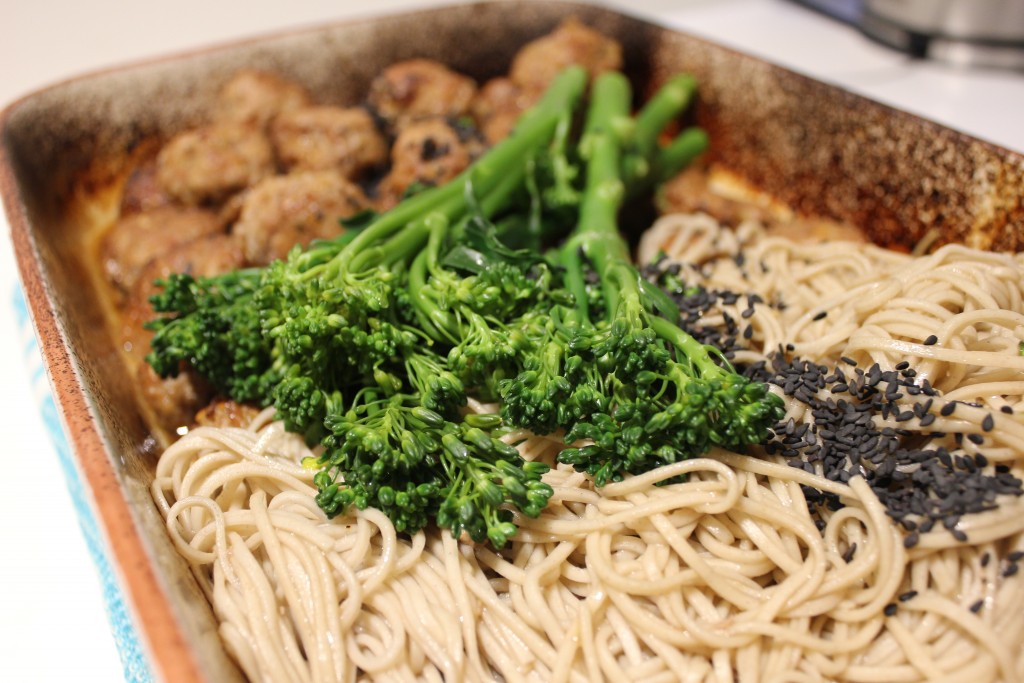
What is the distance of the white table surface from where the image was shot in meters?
2.48

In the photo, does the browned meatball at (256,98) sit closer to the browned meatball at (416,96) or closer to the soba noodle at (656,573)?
the browned meatball at (416,96)

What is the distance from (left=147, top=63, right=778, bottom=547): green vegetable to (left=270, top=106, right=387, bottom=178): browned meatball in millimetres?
665

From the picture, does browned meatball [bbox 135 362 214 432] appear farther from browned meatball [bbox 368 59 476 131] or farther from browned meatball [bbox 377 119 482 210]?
browned meatball [bbox 368 59 476 131]

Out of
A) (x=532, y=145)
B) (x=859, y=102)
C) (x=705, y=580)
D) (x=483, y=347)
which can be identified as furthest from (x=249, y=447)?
(x=859, y=102)

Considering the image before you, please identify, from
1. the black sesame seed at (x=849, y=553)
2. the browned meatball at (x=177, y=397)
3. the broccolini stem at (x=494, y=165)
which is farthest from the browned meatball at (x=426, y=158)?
the black sesame seed at (x=849, y=553)

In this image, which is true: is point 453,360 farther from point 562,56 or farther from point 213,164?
point 562,56

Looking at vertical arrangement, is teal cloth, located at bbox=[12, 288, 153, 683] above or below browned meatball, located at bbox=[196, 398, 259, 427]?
below

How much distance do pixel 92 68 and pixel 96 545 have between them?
4599 millimetres

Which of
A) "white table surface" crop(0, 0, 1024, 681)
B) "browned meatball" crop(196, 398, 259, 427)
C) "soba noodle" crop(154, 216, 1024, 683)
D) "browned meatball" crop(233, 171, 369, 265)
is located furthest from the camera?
"browned meatball" crop(233, 171, 369, 265)

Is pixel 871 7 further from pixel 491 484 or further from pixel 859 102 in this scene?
pixel 491 484

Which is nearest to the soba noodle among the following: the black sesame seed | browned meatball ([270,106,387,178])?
the black sesame seed

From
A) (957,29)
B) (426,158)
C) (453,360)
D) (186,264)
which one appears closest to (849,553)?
(453,360)

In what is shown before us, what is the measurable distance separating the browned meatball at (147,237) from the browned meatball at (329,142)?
0.51 metres

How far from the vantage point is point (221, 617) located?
1.88 metres
